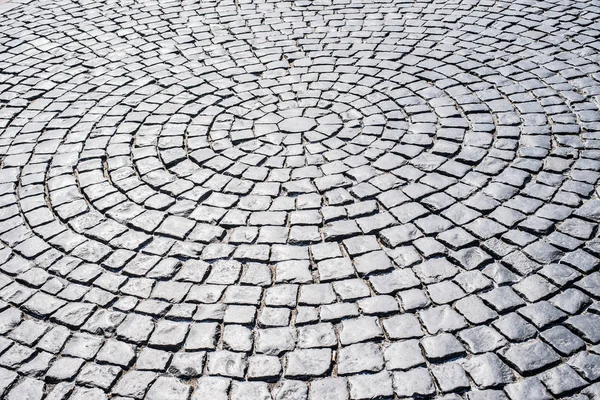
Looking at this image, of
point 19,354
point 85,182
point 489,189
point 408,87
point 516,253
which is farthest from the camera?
point 408,87

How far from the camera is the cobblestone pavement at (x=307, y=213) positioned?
10.7 feet

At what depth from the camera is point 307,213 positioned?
4.35m

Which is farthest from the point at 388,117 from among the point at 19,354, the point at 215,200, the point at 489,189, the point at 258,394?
the point at 19,354

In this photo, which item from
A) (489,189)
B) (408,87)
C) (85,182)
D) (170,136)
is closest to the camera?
(489,189)

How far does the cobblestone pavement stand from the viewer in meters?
3.25

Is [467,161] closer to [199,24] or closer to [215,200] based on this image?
[215,200]

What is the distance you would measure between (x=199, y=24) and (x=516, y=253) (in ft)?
18.1

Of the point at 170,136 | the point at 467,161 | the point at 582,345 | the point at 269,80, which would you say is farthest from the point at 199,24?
the point at 582,345

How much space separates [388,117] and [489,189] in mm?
1387

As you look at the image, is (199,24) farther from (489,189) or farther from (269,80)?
(489,189)

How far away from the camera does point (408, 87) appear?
5.89 meters

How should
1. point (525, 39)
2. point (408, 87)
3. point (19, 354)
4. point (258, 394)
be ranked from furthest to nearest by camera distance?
point (525, 39) → point (408, 87) → point (19, 354) → point (258, 394)

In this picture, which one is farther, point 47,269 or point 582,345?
point 47,269

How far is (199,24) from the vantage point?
7.69 m
